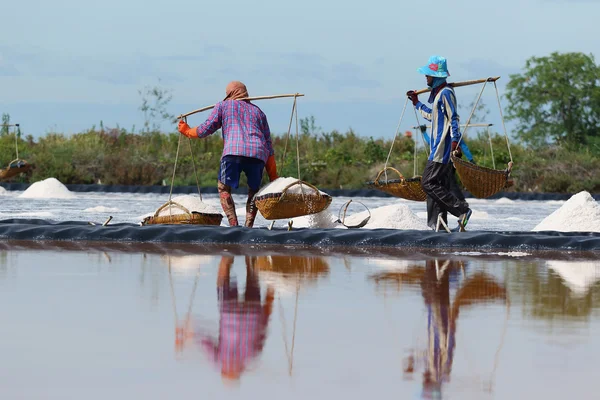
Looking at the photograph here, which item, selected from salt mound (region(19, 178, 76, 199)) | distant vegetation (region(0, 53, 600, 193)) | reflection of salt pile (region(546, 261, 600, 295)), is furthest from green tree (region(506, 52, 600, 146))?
reflection of salt pile (region(546, 261, 600, 295))

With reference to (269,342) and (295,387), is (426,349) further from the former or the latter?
(295,387)

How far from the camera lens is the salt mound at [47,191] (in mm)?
22250

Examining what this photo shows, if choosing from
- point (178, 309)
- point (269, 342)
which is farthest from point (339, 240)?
point (269, 342)

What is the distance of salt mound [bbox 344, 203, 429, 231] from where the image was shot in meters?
11.6

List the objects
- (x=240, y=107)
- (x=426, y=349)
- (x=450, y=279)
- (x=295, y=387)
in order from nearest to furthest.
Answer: (x=295, y=387) < (x=426, y=349) < (x=450, y=279) < (x=240, y=107)

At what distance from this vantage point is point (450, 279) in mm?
7180

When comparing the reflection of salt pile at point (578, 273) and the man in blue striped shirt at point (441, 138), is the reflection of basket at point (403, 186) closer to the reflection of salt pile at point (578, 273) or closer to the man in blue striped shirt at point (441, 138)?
the man in blue striped shirt at point (441, 138)

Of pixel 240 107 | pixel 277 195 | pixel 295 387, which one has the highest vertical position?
pixel 240 107

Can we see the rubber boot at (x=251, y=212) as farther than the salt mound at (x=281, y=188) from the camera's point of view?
Yes

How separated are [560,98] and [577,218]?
26.3 metres

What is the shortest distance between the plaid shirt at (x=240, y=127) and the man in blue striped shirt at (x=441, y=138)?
1.50 meters

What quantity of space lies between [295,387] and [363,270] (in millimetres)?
3927

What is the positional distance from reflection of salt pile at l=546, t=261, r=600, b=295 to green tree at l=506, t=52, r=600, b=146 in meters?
28.2

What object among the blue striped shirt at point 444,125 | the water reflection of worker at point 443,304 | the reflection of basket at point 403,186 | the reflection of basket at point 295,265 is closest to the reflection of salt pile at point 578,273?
the water reflection of worker at point 443,304
